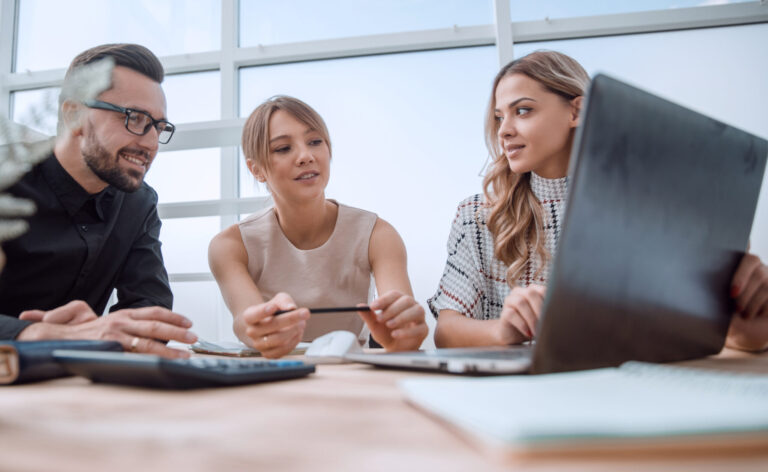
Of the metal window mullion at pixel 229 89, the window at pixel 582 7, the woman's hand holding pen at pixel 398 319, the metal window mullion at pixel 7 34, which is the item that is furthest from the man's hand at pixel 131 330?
the metal window mullion at pixel 7 34

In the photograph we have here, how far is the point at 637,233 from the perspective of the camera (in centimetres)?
43

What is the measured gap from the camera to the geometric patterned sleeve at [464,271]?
1.16 meters

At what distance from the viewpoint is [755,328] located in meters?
0.69

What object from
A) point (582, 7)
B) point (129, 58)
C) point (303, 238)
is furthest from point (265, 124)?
point (582, 7)

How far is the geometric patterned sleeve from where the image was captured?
116cm

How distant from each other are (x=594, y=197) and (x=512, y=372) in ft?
0.61

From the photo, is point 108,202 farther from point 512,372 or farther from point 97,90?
point 512,372

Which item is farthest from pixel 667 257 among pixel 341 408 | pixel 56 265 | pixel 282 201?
pixel 56 265

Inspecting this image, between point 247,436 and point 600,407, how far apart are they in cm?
19

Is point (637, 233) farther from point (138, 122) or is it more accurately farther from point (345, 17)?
point (345, 17)

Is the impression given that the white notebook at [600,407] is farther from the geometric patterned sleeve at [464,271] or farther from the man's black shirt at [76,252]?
the man's black shirt at [76,252]

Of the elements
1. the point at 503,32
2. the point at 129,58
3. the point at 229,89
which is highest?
the point at 503,32

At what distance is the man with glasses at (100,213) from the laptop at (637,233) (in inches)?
39.5

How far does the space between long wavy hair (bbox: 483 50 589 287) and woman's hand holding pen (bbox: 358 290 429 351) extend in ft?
1.37
